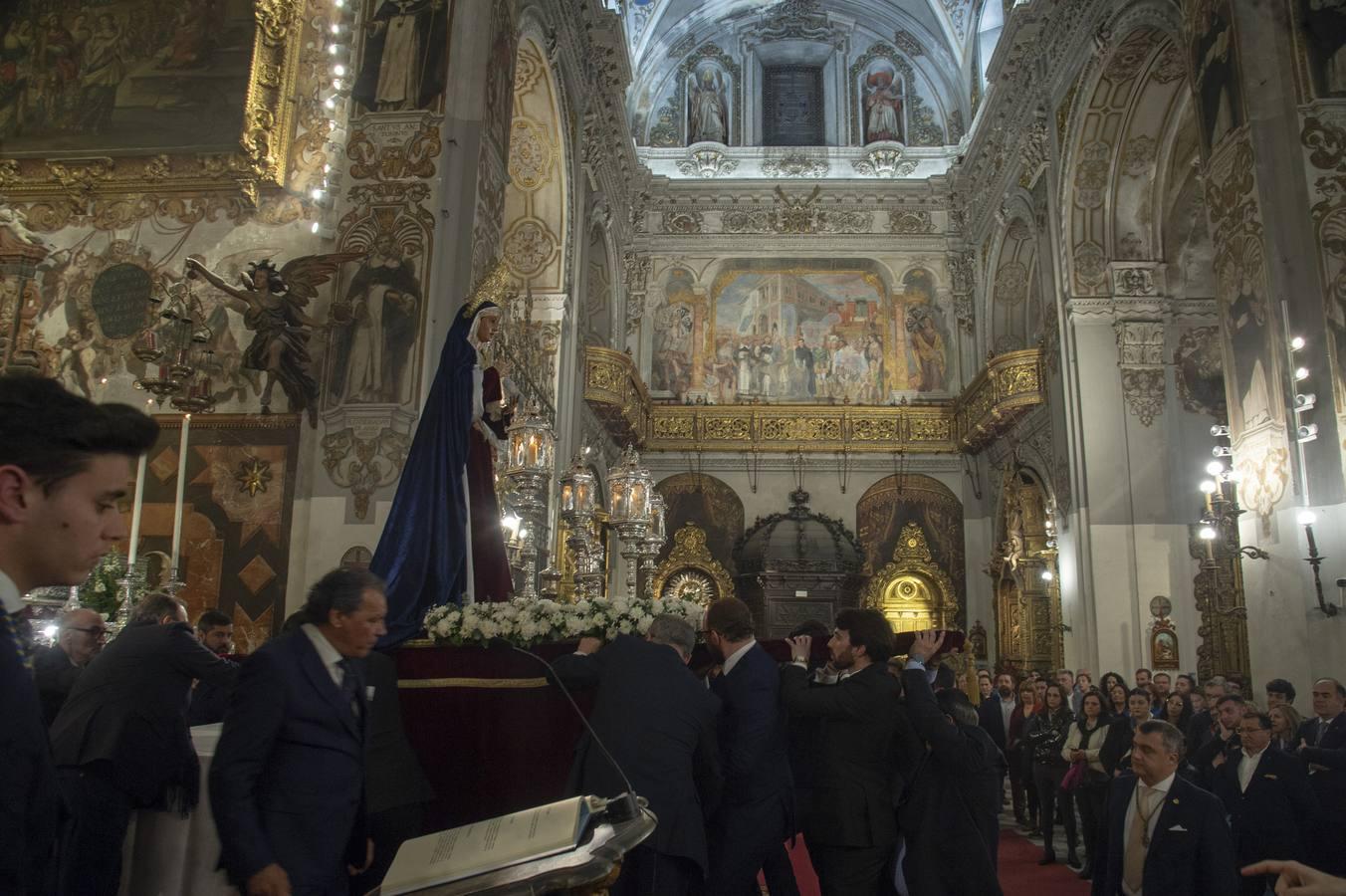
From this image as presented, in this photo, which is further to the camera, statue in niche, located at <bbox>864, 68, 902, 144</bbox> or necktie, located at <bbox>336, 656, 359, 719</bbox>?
statue in niche, located at <bbox>864, 68, 902, 144</bbox>

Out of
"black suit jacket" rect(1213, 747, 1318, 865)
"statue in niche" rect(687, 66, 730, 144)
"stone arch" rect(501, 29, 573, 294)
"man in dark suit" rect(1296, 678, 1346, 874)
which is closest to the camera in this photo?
"black suit jacket" rect(1213, 747, 1318, 865)

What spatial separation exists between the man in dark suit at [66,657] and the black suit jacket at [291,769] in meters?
2.09

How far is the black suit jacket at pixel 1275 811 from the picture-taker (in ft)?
17.2

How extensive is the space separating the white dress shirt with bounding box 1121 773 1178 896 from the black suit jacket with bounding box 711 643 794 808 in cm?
143

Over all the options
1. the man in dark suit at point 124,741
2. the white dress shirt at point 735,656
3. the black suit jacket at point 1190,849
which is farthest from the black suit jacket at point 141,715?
the black suit jacket at point 1190,849

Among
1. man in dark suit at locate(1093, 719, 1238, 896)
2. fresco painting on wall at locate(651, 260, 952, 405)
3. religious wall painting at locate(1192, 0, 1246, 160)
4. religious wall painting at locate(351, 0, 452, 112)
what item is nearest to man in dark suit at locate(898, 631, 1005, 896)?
man in dark suit at locate(1093, 719, 1238, 896)

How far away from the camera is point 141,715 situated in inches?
151

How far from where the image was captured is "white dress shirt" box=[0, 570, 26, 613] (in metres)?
1.64

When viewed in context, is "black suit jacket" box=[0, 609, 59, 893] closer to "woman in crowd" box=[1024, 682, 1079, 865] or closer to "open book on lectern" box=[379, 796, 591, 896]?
"open book on lectern" box=[379, 796, 591, 896]

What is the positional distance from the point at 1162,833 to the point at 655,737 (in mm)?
2058

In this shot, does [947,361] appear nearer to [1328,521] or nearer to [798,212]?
[798,212]

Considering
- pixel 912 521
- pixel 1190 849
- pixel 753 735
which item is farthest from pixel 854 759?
pixel 912 521

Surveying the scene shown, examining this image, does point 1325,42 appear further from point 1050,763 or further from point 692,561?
point 692,561

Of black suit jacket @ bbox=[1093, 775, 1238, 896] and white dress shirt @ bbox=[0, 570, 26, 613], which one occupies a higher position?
white dress shirt @ bbox=[0, 570, 26, 613]
